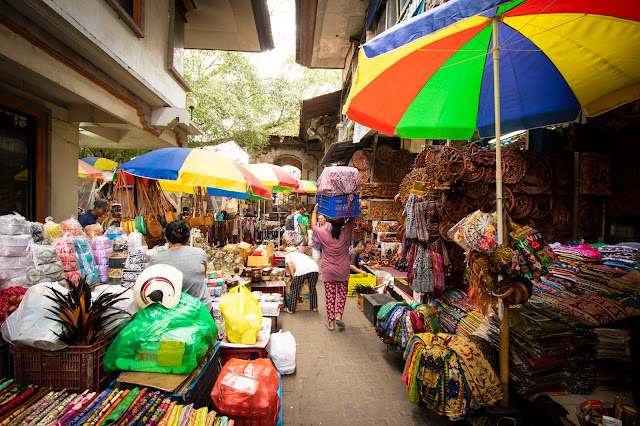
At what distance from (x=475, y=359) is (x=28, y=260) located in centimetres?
401

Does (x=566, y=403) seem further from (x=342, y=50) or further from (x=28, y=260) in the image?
(x=342, y=50)

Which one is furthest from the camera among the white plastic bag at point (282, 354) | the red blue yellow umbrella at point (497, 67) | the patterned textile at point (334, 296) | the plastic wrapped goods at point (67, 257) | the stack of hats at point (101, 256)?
the patterned textile at point (334, 296)

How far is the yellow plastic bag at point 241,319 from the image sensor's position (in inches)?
124

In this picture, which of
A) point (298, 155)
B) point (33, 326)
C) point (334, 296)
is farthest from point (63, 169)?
point (298, 155)

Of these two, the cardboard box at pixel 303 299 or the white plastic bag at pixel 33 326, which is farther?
the cardboard box at pixel 303 299

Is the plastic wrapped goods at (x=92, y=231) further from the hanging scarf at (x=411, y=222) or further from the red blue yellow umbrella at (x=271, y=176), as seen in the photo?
the red blue yellow umbrella at (x=271, y=176)

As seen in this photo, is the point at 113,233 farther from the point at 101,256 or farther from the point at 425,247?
the point at 425,247

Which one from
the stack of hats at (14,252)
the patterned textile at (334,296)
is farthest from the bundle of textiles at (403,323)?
the stack of hats at (14,252)

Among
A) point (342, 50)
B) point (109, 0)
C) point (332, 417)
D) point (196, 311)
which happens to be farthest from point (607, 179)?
point (342, 50)

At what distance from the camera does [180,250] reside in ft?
10.6

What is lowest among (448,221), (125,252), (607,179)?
(125,252)

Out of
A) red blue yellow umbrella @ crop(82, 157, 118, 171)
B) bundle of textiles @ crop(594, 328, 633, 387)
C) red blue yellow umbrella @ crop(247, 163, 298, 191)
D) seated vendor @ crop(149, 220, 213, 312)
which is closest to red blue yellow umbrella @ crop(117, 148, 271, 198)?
seated vendor @ crop(149, 220, 213, 312)

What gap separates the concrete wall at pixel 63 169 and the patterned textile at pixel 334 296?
15.5 ft

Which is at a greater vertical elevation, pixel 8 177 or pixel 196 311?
pixel 8 177
